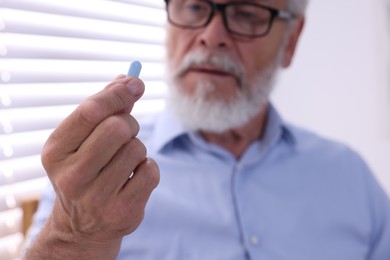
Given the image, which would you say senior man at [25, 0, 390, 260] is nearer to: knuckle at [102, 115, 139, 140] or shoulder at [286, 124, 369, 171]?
shoulder at [286, 124, 369, 171]

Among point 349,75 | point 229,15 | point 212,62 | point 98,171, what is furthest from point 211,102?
point 349,75

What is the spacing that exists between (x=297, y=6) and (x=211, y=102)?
14.8 inches

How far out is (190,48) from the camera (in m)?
0.94

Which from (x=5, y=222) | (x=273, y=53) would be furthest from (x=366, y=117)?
(x=5, y=222)

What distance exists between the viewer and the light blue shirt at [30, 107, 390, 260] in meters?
0.86

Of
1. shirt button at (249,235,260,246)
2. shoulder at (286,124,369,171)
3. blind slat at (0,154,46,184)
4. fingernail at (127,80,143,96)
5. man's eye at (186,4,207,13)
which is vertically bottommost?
shirt button at (249,235,260,246)

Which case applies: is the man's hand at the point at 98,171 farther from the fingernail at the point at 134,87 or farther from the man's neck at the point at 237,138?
the man's neck at the point at 237,138

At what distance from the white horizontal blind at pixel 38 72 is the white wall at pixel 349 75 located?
0.95 meters

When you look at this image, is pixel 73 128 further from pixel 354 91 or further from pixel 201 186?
pixel 354 91

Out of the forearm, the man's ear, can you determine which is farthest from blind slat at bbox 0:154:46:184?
the man's ear

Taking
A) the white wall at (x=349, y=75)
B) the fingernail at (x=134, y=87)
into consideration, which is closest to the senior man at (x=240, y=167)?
the fingernail at (x=134, y=87)

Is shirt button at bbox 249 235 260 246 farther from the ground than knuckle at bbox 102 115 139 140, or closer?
closer

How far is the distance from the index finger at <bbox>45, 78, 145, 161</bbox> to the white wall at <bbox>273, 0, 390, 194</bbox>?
4.74 ft

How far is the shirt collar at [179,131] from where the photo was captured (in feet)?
3.20
